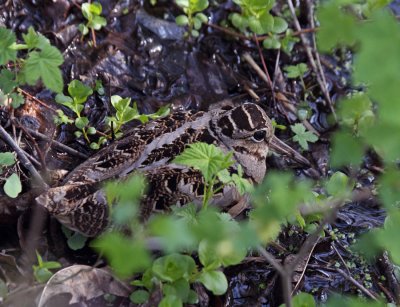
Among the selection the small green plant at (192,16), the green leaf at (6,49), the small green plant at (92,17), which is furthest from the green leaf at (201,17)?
the green leaf at (6,49)

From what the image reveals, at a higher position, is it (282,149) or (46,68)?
(46,68)

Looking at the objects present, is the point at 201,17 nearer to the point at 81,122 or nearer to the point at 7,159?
the point at 81,122

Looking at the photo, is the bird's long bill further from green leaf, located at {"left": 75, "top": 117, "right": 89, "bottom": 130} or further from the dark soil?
green leaf, located at {"left": 75, "top": 117, "right": 89, "bottom": 130}

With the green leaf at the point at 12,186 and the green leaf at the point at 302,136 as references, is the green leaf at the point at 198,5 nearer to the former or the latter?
the green leaf at the point at 302,136

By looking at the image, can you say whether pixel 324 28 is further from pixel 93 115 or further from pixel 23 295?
pixel 93 115

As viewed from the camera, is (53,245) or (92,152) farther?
(92,152)

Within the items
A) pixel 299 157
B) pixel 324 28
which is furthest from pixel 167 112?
pixel 324 28

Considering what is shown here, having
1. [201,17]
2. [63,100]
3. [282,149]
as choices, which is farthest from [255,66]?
[63,100]
